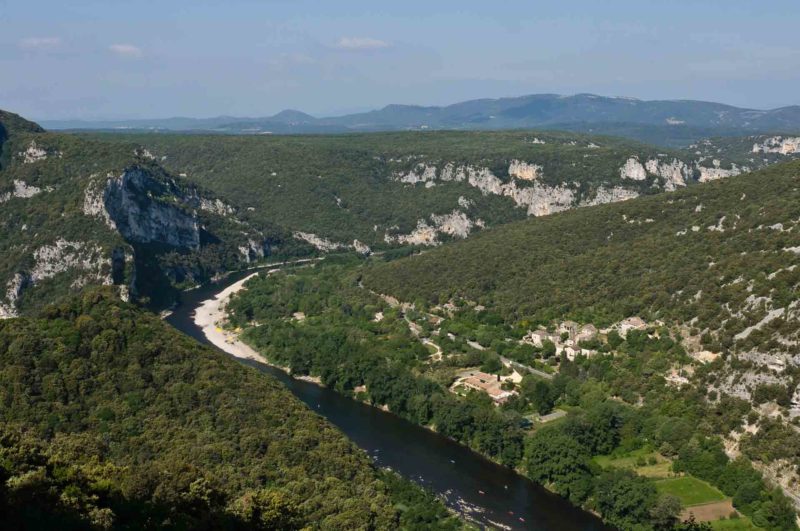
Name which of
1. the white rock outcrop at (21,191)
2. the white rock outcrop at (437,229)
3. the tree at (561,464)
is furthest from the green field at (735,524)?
the white rock outcrop at (437,229)

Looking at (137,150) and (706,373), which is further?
(137,150)

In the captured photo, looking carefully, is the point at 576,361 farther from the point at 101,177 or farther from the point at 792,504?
the point at 101,177

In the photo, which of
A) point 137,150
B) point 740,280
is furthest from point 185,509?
point 137,150

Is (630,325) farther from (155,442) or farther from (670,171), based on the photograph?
(670,171)

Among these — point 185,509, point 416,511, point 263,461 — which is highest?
point 185,509

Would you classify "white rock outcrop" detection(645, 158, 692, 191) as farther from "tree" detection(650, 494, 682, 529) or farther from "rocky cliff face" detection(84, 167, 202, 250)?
"tree" detection(650, 494, 682, 529)

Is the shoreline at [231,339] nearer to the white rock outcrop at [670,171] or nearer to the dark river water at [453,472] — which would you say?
the dark river water at [453,472]
